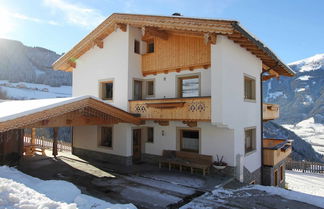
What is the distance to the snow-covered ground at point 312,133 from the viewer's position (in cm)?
5066

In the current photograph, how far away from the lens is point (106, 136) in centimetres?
1462

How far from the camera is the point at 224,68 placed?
9.94 m

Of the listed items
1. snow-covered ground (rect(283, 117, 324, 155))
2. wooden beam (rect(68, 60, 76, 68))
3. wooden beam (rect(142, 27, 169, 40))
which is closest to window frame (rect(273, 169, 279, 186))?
wooden beam (rect(142, 27, 169, 40))

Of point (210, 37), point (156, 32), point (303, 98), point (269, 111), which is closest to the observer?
point (210, 37)

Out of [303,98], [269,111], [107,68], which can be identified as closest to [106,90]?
[107,68]

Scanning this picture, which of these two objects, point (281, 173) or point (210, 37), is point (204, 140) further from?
point (281, 173)

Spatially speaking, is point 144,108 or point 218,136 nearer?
point 218,136

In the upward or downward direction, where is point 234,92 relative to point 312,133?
upward

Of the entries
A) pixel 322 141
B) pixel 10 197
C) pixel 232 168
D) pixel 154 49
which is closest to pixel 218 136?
pixel 232 168

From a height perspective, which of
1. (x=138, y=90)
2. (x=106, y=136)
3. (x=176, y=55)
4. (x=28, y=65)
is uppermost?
(x=28, y=65)

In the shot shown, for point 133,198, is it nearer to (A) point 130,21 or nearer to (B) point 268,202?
(B) point 268,202

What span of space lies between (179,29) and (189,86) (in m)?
3.13

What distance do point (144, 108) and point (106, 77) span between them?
383cm

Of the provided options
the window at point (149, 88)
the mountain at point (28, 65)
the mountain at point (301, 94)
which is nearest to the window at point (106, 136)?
the window at point (149, 88)
